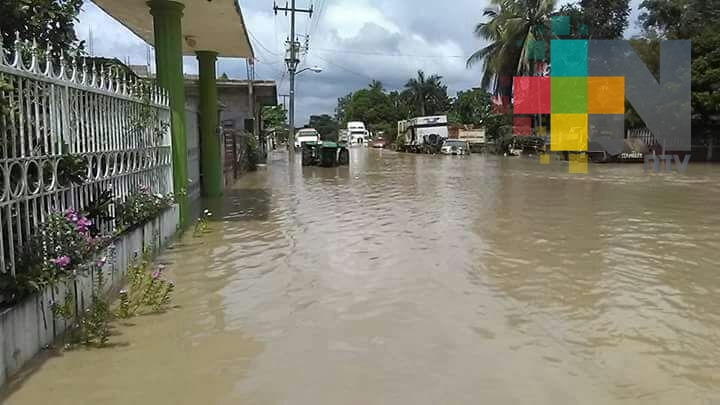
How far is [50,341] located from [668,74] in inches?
1239

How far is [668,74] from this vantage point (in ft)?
95.8

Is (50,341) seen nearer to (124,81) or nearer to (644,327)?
(124,81)

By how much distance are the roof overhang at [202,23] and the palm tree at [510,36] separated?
27495 mm

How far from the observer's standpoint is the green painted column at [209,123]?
41.1 feet

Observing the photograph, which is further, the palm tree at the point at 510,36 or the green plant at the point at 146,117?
the palm tree at the point at 510,36

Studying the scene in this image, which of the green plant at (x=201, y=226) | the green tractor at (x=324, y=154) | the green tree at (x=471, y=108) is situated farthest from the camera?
the green tree at (x=471, y=108)

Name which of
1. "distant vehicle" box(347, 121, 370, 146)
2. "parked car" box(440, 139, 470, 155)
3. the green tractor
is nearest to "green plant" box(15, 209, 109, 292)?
the green tractor

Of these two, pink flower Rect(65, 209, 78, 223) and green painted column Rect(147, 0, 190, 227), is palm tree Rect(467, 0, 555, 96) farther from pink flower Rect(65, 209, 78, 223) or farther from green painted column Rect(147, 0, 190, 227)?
pink flower Rect(65, 209, 78, 223)

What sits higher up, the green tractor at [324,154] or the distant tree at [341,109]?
the distant tree at [341,109]

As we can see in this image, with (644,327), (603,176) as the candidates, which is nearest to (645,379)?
(644,327)

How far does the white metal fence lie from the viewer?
3684 mm

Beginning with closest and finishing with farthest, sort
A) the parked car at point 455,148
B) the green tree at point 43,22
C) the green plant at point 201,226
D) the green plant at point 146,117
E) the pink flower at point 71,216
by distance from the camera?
the pink flower at point 71,216 < the green tree at point 43,22 < the green plant at point 146,117 < the green plant at point 201,226 < the parked car at point 455,148

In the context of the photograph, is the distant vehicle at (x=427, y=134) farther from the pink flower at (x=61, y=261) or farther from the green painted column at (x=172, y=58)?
the pink flower at (x=61, y=261)

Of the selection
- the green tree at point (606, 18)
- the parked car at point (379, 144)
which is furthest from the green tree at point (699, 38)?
the parked car at point (379, 144)
